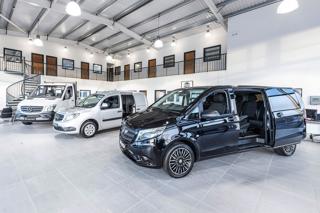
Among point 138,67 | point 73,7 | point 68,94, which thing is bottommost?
point 68,94

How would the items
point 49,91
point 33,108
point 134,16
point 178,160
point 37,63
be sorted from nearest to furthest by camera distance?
point 178,160, point 33,108, point 49,91, point 134,16, point 37,63

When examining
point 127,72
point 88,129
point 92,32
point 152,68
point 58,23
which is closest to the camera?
point 88,129

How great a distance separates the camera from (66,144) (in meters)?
4.64

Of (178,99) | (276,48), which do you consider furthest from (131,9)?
(178,99)

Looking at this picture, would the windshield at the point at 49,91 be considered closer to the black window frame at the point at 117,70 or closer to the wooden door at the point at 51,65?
the wooden door at the point at 51,65

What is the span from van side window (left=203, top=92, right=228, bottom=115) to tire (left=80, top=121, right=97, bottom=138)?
382 centimetres

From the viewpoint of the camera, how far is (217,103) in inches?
130

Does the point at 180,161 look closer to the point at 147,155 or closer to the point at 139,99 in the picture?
the point at 147,155

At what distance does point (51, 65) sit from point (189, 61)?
37.9ft

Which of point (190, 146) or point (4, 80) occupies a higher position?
point (4, 80)

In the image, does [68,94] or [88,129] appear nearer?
[88,129]

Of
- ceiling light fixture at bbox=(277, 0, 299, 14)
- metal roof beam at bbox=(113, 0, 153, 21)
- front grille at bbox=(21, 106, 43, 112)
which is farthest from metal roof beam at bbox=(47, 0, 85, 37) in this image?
ceiling light fixture at bbox=(277, 0, 299, 14)

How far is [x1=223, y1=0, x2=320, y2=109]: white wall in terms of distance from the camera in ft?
19.7

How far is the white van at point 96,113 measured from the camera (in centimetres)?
499
